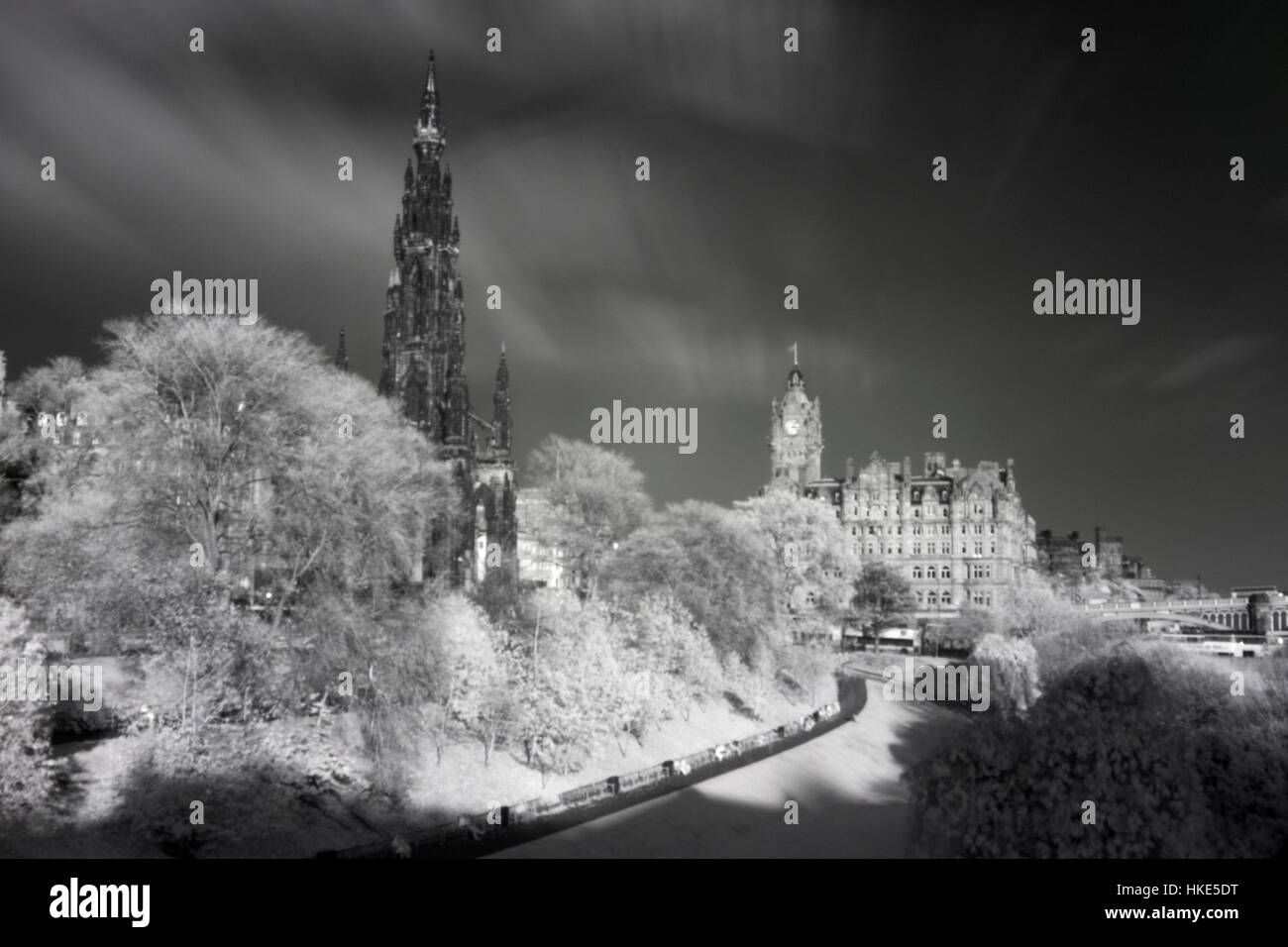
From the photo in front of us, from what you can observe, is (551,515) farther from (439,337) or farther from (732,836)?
(732,836)

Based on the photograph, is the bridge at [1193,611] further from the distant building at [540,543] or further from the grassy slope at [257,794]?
the grassy slope at [257,794]

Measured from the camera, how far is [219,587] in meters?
29.6

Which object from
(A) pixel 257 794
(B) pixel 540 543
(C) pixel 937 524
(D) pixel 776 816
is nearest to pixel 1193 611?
(C) pixel 937 524

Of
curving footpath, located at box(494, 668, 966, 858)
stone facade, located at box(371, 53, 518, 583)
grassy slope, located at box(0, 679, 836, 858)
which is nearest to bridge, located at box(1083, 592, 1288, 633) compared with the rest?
curving footpath, located at box(494, 668, 966, 858)

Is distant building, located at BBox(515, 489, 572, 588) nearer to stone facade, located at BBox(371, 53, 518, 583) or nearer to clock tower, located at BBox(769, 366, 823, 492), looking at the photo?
stone facade, located at BBox(371, 53, 518, 583)

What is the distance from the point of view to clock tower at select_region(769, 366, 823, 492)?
418 ft

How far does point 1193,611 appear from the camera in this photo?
302ft

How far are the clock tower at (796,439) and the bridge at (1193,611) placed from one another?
42.9m

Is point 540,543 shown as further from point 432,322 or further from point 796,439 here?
point 796,439

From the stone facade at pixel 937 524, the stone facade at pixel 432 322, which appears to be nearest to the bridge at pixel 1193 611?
the stone facade at pixel 937 524

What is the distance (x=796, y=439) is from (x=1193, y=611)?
160ft

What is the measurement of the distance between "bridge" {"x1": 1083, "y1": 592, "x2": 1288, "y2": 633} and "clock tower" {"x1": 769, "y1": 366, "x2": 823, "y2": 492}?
4292 cm
